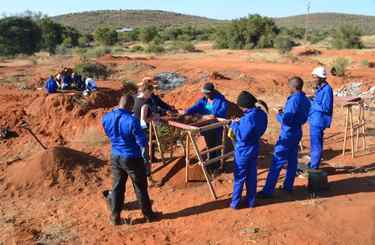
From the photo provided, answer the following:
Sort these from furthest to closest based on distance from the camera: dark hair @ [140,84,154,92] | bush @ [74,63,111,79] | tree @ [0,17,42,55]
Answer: tree @ [0,17,42,55] → bush @ [74,63,111,79] → dark hair @ [140,84,154,92]

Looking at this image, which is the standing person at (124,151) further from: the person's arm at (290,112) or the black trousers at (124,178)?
the person's arm at (290,112)

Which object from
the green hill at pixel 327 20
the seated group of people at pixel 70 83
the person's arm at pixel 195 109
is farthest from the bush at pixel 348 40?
the green hill at pixel 327 20

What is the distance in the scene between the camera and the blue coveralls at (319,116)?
746 centimetres

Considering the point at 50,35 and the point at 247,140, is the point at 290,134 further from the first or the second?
the point at 50,35

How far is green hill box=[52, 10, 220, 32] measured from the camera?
8394 cm

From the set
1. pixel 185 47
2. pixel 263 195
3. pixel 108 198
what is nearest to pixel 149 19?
pixel 185 47

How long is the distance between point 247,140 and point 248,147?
11 cm

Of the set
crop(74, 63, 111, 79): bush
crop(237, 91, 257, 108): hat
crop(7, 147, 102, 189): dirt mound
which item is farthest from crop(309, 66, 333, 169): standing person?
crop(74, 63, 111, 79): bush

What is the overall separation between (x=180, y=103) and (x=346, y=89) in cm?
676

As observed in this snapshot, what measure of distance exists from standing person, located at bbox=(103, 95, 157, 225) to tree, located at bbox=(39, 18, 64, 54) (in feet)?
112

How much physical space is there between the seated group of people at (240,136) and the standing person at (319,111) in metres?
0.02

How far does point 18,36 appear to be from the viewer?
36031 millimetres

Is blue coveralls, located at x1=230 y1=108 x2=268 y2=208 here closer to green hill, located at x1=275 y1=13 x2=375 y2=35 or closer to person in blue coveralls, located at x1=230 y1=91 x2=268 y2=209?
person in blue coveralls, located at x1=230 y1=91 x2=268 y2=209

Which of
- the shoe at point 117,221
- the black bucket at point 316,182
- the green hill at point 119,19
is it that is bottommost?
the shoe at point 117,221
